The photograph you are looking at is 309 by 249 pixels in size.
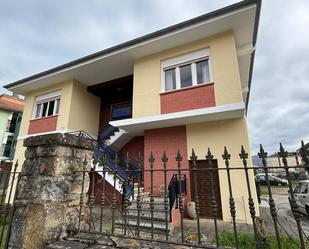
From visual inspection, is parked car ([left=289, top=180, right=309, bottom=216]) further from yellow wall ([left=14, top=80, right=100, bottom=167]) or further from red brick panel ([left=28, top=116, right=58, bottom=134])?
red brick panel ([left=28, top=116, right=58, bottom=134])

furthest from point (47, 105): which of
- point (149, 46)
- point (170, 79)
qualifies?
point (170, 79)

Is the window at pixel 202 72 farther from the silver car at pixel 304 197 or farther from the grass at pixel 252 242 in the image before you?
the silver car at pixel 304 197

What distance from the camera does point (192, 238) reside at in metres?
4.51

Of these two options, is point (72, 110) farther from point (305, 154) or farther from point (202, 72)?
point (305, 154)

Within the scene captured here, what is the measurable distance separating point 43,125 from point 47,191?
1045 centimetres

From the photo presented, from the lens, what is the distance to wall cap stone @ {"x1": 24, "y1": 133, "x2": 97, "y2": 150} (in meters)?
2.53

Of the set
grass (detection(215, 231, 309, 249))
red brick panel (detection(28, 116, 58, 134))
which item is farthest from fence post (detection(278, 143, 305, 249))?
red brick panel (detection(28, 116, 58, 134))

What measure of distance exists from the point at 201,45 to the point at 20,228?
8201 mm

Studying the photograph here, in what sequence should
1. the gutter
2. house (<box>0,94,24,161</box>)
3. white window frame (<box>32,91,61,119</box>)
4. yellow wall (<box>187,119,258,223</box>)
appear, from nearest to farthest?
the gutter → yellow wall (<box>187,119,258,223</box>) → white window frame (<box>32,91,61,119</box>) → house (<box>0,94,24,161</box>)

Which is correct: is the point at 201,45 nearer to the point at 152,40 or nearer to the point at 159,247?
the point at 152,40

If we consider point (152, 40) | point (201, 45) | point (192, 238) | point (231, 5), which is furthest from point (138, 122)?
point (231, 5)

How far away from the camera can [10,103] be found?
87.2 ft

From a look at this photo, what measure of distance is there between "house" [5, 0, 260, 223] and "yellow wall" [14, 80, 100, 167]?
0.08 meters

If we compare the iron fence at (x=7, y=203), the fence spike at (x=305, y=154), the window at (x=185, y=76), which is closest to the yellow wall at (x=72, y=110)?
the window at (x=185, y=76)
